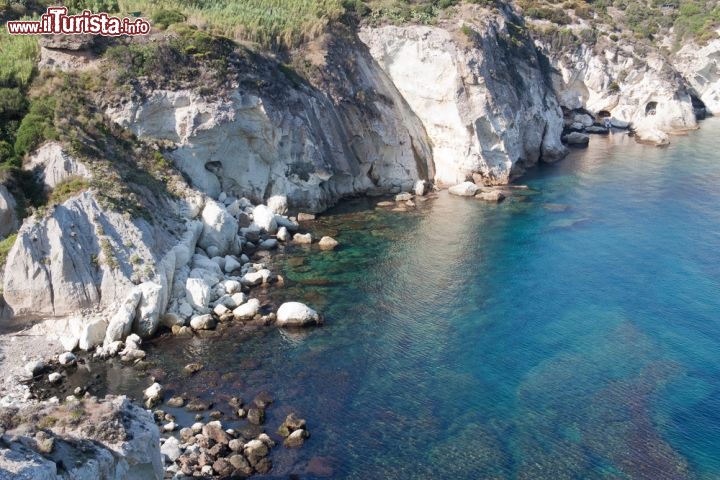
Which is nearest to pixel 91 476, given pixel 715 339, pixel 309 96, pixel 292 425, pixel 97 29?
pixel 292 425

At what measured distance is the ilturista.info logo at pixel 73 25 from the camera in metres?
41.9

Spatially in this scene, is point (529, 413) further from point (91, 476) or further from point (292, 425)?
point (91, 476)

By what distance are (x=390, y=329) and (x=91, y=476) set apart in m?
18.2

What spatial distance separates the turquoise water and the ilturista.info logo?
19.6m

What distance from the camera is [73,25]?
4225 cm

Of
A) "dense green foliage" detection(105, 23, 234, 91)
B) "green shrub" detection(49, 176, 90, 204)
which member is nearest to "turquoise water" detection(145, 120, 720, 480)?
"green shrub" detection(49, 176, 90, 204)

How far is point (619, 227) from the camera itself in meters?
46.0

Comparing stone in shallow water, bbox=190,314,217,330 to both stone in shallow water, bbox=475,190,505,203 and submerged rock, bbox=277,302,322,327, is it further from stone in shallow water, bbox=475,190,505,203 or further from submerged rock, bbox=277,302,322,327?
stone in shallow water, bbox=475,190,505,203

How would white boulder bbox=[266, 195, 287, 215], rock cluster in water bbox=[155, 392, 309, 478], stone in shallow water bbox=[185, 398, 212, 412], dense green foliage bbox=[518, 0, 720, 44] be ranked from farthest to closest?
1. dense green foliage bbox=[518, 0, 720, 44]
2. white boulder bbox=[266, 195, 287, 215]
3. stone in shallow water bbox=[185, 398, 212, 412]
4. rock cluster in water bbox=[155, 392, 309, 478]

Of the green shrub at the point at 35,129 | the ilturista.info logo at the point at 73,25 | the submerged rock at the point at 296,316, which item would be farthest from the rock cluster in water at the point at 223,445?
the ilturista.info logo at the point at 73,25

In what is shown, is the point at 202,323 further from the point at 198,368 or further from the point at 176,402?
the point at 176,402

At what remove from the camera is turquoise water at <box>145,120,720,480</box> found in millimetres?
23094

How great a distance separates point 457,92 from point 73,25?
31694 mm

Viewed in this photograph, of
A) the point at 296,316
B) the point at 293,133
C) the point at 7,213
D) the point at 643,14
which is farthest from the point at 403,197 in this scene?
the point at 643,14
